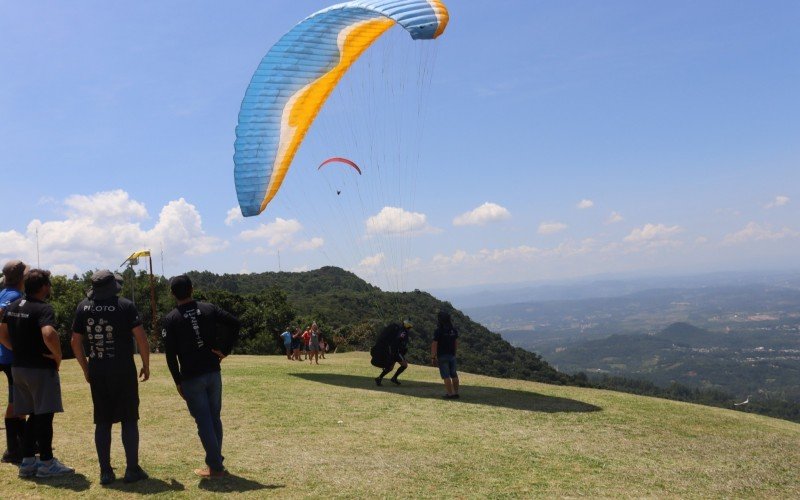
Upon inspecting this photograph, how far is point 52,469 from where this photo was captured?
6273 mm

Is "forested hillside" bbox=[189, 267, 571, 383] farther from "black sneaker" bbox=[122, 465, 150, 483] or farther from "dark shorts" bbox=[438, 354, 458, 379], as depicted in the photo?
"black sneaker" bbox=[122, 465, 150, 483]

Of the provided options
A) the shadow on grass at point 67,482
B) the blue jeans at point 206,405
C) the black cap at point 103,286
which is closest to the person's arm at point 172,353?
the blue jeans at point 206,405

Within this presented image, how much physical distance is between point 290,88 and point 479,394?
8264 millimetres

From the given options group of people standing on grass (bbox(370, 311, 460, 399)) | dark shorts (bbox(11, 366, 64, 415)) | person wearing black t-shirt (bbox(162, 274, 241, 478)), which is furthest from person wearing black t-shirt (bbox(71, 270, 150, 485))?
group of people standing on grass (bbox(370, 311, 460, 399))

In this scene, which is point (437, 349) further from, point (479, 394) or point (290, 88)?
point (290, 88)

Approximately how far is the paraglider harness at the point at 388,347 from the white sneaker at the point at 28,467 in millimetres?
8071

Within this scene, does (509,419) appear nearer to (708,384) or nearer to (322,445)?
(322,445)

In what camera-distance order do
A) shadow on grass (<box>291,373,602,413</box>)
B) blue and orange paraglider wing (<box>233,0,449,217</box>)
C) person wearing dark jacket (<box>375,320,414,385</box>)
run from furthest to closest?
blue and orange paraglider wing (<box>233,0,449,217</box>), person wearing dark jacket (<box>375,320,414,385</box>), shadow on grass (<box>291,373,602,413</box>)

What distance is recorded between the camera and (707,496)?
6.56 metres

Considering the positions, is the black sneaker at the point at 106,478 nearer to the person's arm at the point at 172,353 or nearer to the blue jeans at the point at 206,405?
the blue jeans at the point at 206,405

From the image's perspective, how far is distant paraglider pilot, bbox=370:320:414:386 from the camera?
13547 millimetres

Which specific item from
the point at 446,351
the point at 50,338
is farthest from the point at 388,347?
the point at 50,338

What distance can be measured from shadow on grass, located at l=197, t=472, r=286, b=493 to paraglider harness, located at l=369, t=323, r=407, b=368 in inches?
290

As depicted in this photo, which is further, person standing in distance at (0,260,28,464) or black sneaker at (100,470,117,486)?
person standing in distance at (0,260,28,464)
